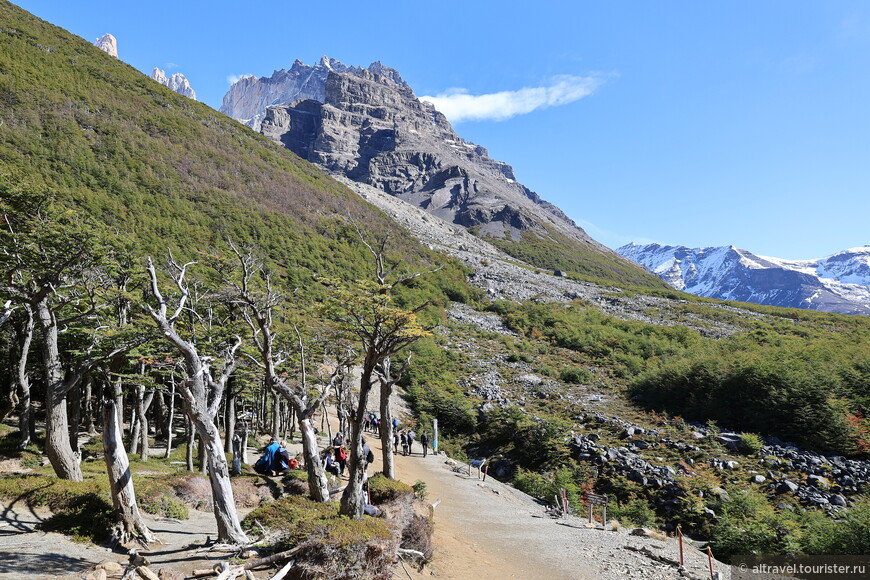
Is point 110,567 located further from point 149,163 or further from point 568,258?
point 568,258

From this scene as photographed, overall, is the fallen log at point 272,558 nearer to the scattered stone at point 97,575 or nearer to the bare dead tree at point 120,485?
the scattered stone at point 97,575

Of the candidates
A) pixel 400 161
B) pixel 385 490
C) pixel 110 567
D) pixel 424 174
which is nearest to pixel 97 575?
pixel 110 567

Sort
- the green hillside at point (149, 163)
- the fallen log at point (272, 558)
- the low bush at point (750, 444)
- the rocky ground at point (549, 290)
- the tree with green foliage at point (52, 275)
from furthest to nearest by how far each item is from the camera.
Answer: the rocky ground at point (549, 290) < the green hillside at point (149, 163) < the low bush at point (750, 444) < the tree with green foliage at point (52, 275) < the fallen log at point (272, 558)

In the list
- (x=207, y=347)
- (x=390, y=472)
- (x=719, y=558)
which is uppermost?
(x=207, y=347)

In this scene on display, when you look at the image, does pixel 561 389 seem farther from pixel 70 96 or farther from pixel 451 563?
pixel 70 96

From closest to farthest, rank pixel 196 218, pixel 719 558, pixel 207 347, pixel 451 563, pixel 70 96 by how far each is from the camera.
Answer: pixel 451 563 → pixel 719 558 → pixel 207 347 → pixel 196 218 → pixel 70 96

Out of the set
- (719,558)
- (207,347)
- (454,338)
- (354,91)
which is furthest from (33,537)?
(354,91)

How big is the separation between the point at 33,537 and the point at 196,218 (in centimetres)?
4155

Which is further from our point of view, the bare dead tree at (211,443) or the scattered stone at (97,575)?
the bare dead tree at (211,443)

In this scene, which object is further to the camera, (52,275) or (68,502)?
(52,275)

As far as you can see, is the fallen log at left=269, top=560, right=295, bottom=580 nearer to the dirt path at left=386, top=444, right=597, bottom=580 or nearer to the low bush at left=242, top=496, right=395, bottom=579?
the low bush at left=242, top=496, right=395, bottom=579

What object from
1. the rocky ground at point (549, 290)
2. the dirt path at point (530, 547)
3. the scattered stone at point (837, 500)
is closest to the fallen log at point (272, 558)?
the dirt path at point (530, 547)

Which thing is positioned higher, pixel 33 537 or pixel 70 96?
pixel 70 96

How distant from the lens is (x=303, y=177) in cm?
7244
